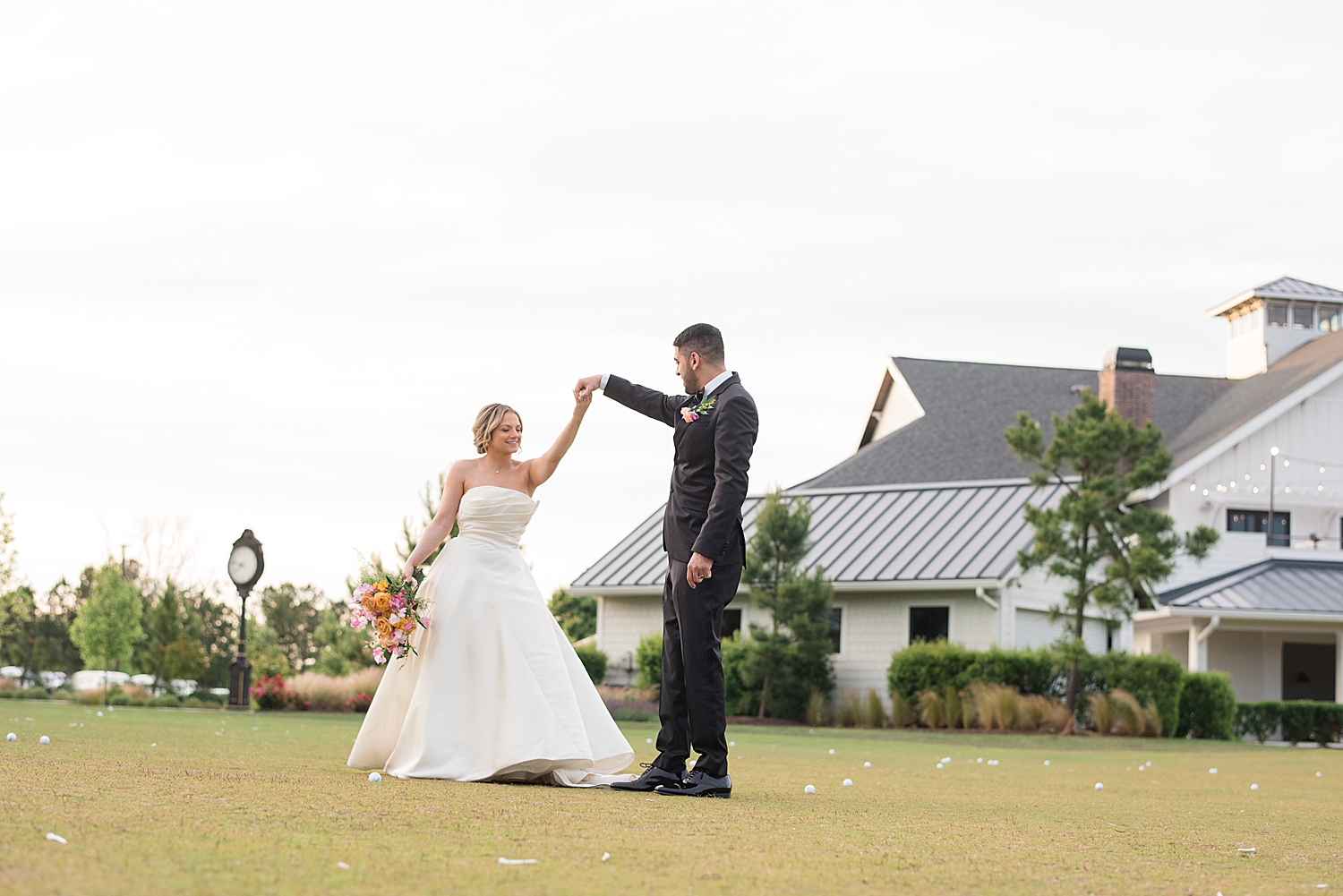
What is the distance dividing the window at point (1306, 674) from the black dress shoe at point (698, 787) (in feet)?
96.6

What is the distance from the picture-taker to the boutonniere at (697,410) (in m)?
6.76

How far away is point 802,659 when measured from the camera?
1071 inches

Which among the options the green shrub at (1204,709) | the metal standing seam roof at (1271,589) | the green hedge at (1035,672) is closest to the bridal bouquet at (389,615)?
the green hedge at (1035,672)

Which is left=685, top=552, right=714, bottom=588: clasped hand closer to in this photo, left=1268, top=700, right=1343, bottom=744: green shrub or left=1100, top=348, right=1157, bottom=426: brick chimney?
left=1268, top=700, right=1343, bottom=744: green shrub

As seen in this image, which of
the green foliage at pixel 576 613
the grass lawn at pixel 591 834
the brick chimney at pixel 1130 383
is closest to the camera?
the grass lawn at pixel 591 834

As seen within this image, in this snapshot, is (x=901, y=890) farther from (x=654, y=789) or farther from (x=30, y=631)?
(x=30, y=631)

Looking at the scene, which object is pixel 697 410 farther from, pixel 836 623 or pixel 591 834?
pixel 836 623

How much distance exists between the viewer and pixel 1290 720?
91.2 feet

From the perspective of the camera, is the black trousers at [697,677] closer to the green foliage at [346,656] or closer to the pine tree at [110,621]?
the green foliage at [346,656]

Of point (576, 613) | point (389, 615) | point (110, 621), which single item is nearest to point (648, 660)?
point (110, 621)

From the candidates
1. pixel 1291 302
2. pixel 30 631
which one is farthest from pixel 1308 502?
pixel 30 631

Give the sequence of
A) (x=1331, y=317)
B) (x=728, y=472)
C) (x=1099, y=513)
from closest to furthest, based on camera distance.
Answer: (x=728, y=472) < (x=1099, y=513) < (x=1331, y=317)

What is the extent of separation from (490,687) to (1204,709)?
2225 centimetres

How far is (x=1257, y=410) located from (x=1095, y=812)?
26897 millimetres
